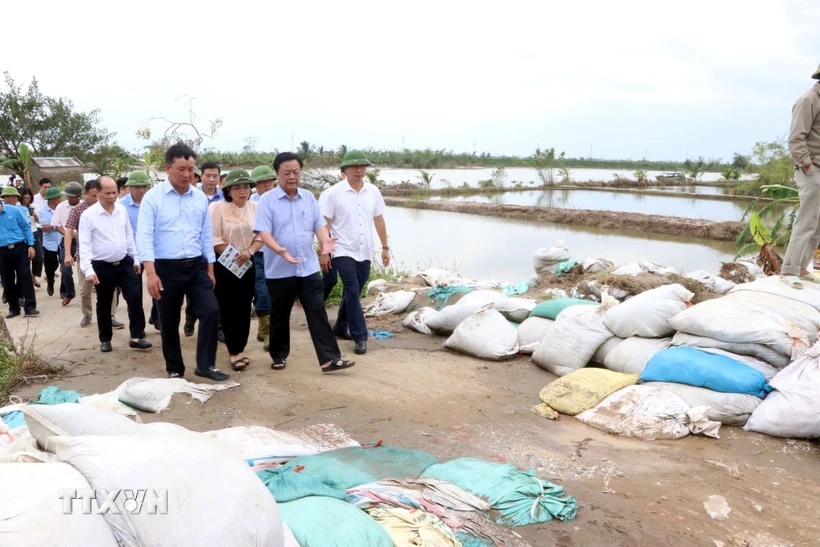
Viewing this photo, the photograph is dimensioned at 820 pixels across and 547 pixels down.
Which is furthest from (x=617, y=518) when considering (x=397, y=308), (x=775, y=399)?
(x=397, y=308)

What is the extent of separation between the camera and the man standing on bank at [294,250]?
4.05 meters

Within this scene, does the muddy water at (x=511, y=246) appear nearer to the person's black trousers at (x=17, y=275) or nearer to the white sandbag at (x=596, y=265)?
the white sandbag at (x=596, y=265)

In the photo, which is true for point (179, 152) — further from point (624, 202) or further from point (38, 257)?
point (624, 202)

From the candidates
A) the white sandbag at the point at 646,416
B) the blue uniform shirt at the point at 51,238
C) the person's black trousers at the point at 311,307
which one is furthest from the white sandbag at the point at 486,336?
the blue uniform shirt at the point at 51,238

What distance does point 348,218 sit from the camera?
15.2ft

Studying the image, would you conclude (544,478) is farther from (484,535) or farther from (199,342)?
(199,342)

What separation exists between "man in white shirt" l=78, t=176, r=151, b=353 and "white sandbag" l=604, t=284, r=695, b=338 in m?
3.54

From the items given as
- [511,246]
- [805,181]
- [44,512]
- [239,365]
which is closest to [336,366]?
[239,365]

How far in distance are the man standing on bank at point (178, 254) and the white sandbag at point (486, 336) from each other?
1787mm

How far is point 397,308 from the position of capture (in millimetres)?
6020

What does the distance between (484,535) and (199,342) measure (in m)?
2.44

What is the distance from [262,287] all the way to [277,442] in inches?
97.4

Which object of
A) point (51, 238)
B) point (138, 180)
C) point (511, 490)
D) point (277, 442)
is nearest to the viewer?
point (511, 490)

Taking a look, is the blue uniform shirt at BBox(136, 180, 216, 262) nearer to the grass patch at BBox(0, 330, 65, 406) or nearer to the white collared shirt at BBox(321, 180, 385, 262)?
the grass patch at BBox(0, 330, 65, 406)
